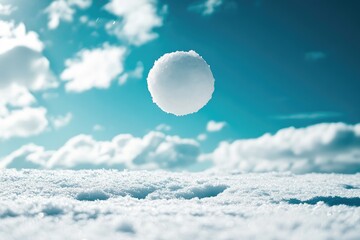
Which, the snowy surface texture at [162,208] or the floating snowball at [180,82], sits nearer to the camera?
the floating snowball at [180,82]

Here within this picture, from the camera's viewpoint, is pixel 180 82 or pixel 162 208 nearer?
pixel 180 82

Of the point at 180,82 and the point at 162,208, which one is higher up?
the point at 180,82

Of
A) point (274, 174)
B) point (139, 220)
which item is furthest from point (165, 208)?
point (274, 174)

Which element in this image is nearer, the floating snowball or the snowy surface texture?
the floating snowball

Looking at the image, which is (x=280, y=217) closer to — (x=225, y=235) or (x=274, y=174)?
(x=225, y=235)

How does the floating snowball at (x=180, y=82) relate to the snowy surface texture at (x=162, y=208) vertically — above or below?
above
